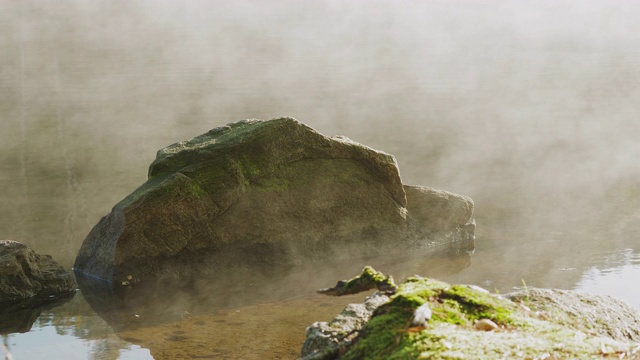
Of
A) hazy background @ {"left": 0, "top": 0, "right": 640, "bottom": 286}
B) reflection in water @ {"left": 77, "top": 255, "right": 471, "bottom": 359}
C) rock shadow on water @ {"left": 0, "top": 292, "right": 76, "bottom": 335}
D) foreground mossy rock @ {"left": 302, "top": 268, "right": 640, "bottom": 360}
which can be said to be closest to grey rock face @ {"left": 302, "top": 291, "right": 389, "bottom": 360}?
foreground mossy rock @ {"left": 302, "top": 268, "right": 640, "bottom": 360}

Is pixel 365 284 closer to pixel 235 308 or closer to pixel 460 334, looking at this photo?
pixel 460 334

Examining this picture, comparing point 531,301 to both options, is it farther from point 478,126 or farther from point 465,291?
point 478,126

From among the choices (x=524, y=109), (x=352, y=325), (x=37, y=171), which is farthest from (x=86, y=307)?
(x=524, y=109)

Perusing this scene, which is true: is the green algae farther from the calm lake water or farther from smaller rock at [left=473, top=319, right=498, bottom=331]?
the calm lake water

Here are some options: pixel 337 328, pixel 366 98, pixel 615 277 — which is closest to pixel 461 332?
pixel 337 328

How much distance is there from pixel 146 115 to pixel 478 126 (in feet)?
20.5

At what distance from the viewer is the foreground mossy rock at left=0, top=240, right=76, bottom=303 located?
6539 millimetres

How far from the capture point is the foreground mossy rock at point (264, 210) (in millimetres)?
7188

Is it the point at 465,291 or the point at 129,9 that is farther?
the point at 129,9

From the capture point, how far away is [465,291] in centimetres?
328

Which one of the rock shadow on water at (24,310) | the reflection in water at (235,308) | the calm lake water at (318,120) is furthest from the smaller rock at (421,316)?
the rock shadow on water at (24,310)

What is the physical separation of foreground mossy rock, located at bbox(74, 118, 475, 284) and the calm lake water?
13.5 inches

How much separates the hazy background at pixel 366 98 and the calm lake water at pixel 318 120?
2.2 inches

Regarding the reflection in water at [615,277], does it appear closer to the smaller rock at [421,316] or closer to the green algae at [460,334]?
the green algae at [460,334]
